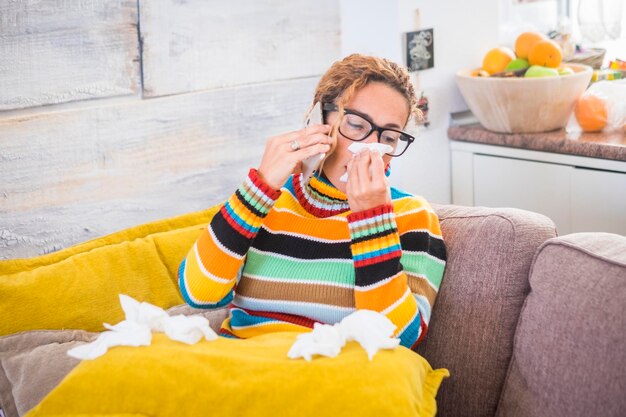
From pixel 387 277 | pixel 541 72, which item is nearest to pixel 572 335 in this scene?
pixel 387 277

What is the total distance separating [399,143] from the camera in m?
1.54

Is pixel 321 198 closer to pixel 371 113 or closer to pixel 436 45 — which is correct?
pixel 371 113

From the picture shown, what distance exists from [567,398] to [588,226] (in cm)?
105

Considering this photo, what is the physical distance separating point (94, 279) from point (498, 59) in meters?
1.52

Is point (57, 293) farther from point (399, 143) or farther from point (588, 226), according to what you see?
point (588, 226)

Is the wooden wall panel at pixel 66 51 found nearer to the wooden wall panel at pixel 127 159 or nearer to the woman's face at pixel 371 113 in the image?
the wooden wall panel at pixel 127 159

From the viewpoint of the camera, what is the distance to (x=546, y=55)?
233 centimetres

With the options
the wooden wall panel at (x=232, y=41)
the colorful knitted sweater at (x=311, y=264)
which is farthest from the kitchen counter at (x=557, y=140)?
the colorful knitted sweater at (x=311, y=264)

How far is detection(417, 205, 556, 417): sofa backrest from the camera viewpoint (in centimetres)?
144

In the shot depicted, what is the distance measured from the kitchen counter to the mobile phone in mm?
942

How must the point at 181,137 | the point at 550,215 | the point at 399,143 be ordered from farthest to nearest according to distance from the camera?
the point at 550,215 → the point at 181,137 → the point at 399,143

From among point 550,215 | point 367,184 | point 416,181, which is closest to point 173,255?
point 367,184

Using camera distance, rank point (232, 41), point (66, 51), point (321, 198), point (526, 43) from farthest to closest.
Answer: point (526, 43)
point (232, 41)
point (66, 51)
point (321, 198)

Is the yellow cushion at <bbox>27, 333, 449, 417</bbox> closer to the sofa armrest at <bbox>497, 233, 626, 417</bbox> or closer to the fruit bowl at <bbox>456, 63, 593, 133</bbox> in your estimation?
the sofa armrest at <bbox>497, 233, 626, 417</bbox>
